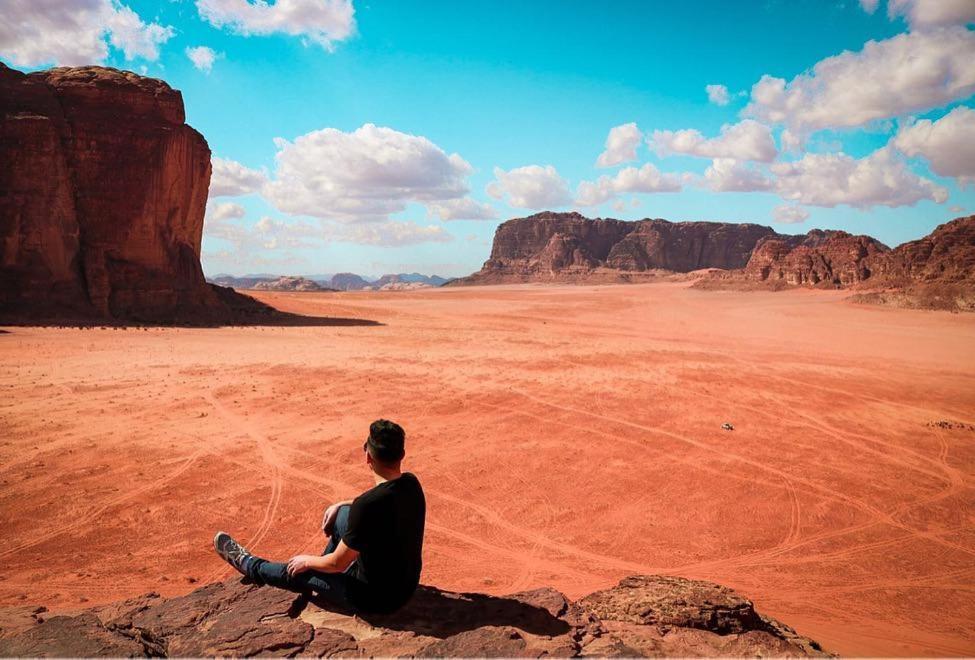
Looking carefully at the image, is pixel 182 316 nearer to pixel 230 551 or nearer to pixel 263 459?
pixel 263 459

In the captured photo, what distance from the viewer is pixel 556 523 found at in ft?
25.2

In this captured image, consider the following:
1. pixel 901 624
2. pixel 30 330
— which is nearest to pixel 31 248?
pixel 30 330

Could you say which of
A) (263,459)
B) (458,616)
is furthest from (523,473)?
(458,616)

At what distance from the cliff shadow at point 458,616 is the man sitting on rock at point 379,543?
0.11 metres

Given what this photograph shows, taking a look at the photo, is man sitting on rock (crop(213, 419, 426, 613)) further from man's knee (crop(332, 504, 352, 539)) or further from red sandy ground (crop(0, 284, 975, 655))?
red sandy ground (crop(0, 284, 975, 655))

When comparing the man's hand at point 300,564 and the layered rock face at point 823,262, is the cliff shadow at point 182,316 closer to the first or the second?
the man's hand at point 300,564

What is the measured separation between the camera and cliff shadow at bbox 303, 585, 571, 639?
3613 mm

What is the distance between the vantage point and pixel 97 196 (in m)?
27.7

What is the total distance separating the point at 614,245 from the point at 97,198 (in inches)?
5903

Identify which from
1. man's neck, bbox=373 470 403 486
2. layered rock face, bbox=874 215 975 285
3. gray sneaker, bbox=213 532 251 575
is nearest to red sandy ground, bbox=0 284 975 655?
gray sneaker, bbox=213 532 251 575

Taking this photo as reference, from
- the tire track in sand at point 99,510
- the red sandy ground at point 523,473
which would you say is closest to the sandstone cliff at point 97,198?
the red sandy ground at point 523,473

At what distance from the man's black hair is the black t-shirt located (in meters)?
0.17

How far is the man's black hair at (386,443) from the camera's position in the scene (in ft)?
11.8

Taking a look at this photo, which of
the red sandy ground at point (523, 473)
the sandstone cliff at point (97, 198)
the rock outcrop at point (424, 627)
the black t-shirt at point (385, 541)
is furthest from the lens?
the sandstone cliff at point (97, 198)
